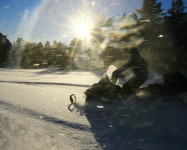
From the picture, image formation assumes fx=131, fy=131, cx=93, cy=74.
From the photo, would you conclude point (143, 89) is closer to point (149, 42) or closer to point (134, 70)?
point (134, 70)

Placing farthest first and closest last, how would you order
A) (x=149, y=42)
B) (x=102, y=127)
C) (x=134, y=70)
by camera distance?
(x=149, y=42) < (x=134, y=70) < (x=102, y=127)

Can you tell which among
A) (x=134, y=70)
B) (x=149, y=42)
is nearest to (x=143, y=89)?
(x=134, y=70)

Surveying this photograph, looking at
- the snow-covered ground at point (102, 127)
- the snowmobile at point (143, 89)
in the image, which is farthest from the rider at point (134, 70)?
the snow-covered ground at point (102, 127)

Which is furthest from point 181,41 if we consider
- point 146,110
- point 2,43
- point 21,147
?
point 2,43

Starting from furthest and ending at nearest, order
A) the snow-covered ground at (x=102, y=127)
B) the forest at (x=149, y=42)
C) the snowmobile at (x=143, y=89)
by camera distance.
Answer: the forest at (x=149, y=42), the snowmobile at (x=143, y=89), the snow-covered ground at (x=102, y=127)

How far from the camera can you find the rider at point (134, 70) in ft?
5.24

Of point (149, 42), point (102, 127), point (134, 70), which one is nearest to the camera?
point (102, 127)

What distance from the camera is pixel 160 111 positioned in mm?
1296

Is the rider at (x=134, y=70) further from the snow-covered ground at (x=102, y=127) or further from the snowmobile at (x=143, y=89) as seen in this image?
the snow-covered ground at (x=102, y=127)

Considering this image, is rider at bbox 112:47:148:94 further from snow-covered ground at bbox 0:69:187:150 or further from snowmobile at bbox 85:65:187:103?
snow-covered ground at bbox 0:69:187:150

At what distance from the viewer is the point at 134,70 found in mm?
1632

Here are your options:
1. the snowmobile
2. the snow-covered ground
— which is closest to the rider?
the snowmobile

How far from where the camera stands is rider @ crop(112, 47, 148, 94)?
1599mm

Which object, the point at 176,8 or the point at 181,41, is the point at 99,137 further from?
the point at 176,8
